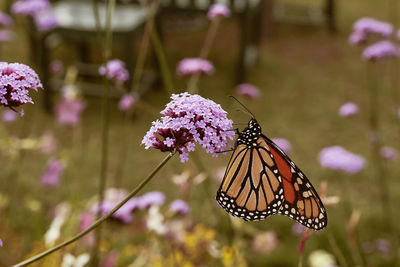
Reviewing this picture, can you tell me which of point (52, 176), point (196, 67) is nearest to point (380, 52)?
point (196, 67)

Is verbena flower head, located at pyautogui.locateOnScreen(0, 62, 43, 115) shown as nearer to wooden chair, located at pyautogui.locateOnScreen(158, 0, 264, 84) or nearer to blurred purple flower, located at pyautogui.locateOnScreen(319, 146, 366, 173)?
blurred purple flower, located at pyautogui.locateOnScreen(319, 146, 366, 173)

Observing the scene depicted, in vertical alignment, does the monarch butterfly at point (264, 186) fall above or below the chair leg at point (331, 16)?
above

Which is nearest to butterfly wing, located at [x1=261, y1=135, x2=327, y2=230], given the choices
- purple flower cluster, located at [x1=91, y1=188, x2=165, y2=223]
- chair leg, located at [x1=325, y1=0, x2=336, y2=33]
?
purple flower cluster, located at [x1=91, y1=188, x2=165, y2=223]

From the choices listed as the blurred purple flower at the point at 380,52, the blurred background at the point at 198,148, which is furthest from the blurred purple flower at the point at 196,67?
the blurred purple flower at the point at 380,52

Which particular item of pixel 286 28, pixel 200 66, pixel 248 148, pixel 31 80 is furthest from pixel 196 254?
pixel 286 28

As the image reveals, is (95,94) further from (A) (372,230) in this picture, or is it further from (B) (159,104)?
(A) (372,230)

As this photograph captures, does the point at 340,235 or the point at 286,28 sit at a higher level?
the point at 340,235

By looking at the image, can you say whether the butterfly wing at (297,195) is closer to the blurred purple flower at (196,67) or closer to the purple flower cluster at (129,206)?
the purple flower cluster at (129,206)
